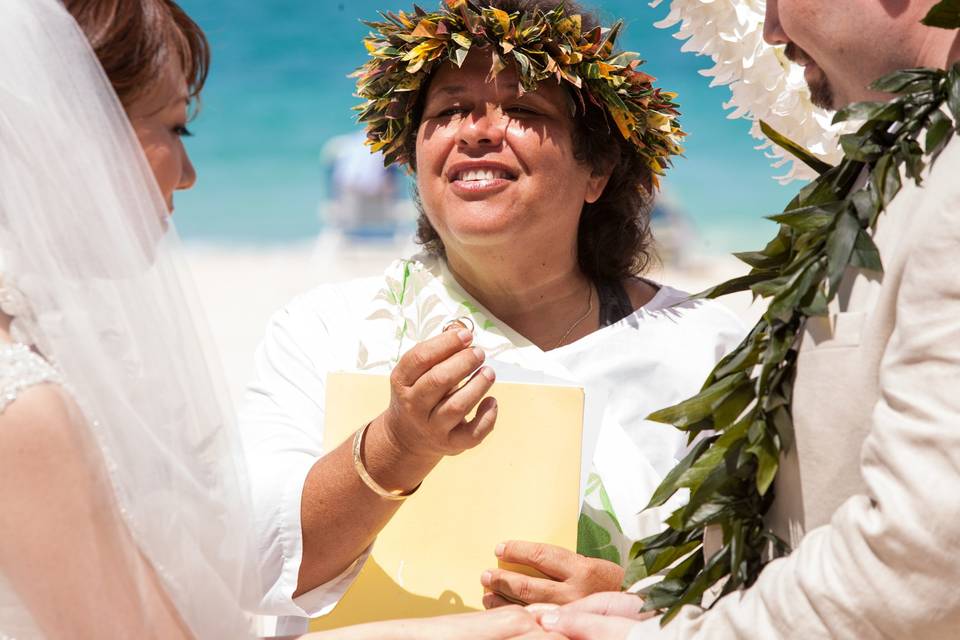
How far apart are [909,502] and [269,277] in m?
16.0

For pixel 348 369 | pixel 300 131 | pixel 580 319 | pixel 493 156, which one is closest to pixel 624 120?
pixel 493 156

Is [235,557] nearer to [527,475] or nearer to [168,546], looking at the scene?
[168,546]

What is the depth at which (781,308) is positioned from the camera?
161 cm

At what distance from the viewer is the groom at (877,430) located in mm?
1342

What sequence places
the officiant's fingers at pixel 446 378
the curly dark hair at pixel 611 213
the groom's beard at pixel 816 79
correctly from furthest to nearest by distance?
the curly dark hair at pixel 611 213
the officiant's fingers at pixel 446 378
the groom's beard at pixel 816 79

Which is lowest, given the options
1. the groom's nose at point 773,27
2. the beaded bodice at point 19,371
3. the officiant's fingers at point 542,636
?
the officiant's fingers at point 542,636

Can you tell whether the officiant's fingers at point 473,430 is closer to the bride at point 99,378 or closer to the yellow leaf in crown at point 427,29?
the bride at point 99,378

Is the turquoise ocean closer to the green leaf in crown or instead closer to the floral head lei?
the floral head lei

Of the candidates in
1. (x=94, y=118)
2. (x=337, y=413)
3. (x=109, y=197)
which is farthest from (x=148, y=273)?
(x=337, y=413)

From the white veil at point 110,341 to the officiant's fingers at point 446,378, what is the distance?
19.8 inches

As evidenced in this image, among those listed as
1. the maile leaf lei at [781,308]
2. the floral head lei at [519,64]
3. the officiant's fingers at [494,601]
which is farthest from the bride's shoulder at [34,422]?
the floral head lei at [519,64]

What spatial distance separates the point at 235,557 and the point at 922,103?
129cm

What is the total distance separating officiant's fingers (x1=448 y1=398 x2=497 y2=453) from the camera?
2.29 metres

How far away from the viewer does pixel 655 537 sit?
6.30 ft
